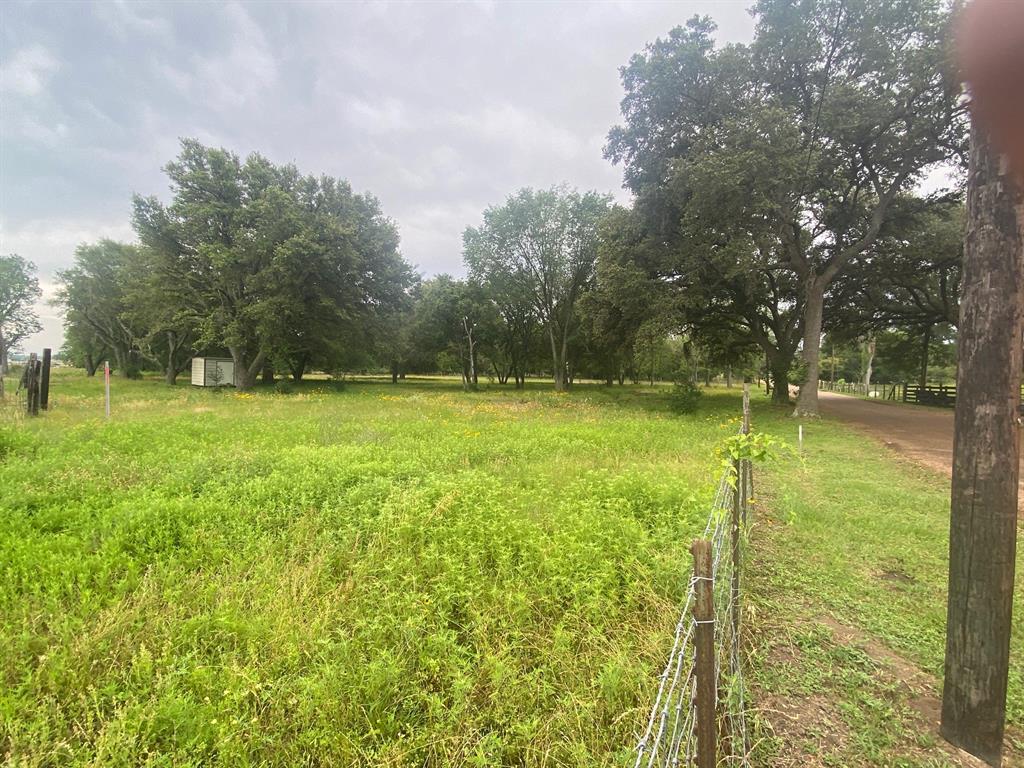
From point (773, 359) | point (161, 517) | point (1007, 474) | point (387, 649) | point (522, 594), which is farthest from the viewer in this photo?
point (773, 359)

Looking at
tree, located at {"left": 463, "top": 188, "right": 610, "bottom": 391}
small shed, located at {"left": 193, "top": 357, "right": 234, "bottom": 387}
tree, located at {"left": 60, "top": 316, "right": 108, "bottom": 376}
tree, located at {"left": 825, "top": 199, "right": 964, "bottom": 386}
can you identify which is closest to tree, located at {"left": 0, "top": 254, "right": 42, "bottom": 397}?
tree, located at {"left": 60, "top": 316, "right": 108, "bottom": 376}

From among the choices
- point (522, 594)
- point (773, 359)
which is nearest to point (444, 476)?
point (522, 594)

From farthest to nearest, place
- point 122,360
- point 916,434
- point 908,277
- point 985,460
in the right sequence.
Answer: point 122,360 → point 908,277 → point 916,434 → point 985,460

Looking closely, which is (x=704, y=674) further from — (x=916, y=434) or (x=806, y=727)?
(x=916, y=434)

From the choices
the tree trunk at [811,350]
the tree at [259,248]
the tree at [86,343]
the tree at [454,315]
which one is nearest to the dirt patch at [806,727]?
the tree trunk at [811,350]

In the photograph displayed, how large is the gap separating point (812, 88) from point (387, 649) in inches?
879

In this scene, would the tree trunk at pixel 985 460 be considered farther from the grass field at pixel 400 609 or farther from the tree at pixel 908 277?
the tree at pixel 908 277

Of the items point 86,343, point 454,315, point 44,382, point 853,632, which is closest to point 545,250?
point 454,315

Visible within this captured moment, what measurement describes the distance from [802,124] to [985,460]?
61.5 ft

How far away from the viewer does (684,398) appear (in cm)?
1884

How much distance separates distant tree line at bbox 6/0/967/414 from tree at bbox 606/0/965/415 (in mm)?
71

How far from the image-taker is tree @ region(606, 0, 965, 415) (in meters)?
14.6

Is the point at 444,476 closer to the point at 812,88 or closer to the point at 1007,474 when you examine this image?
the point at 1007,474

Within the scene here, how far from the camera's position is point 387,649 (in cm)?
283
